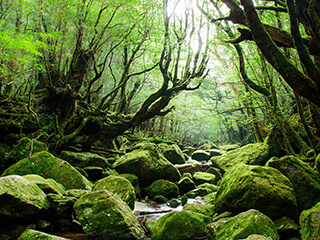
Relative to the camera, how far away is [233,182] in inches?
207

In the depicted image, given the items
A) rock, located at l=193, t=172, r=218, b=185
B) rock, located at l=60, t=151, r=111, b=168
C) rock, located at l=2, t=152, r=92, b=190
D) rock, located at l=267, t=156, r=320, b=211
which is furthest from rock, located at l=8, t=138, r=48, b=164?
rock, located at l=267, t=156, r=320, b=211

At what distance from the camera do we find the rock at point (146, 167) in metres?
9.17

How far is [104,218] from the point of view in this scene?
4203 millimetres

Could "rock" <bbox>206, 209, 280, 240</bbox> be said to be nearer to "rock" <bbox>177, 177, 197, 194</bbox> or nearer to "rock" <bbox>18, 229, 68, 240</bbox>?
"rock" <bbox>18, 229, 68, 240</bbox>

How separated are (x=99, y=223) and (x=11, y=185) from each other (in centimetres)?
179

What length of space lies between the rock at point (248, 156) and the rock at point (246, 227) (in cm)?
640

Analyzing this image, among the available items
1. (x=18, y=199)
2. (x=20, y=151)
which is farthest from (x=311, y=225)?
(x=20, y=151)

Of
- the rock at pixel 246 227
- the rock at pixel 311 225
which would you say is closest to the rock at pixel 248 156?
the rock at pixel 246 227

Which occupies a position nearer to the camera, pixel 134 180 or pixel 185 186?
pixel 134 180

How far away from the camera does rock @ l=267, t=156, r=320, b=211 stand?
4.80 metres

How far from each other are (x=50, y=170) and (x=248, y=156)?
8.46 meters

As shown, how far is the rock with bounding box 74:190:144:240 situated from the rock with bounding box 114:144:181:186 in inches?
181

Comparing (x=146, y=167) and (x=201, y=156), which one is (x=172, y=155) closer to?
(x=201, y=156)

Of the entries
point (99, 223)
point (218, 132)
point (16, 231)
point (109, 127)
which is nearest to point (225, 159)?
point (109, 127)
